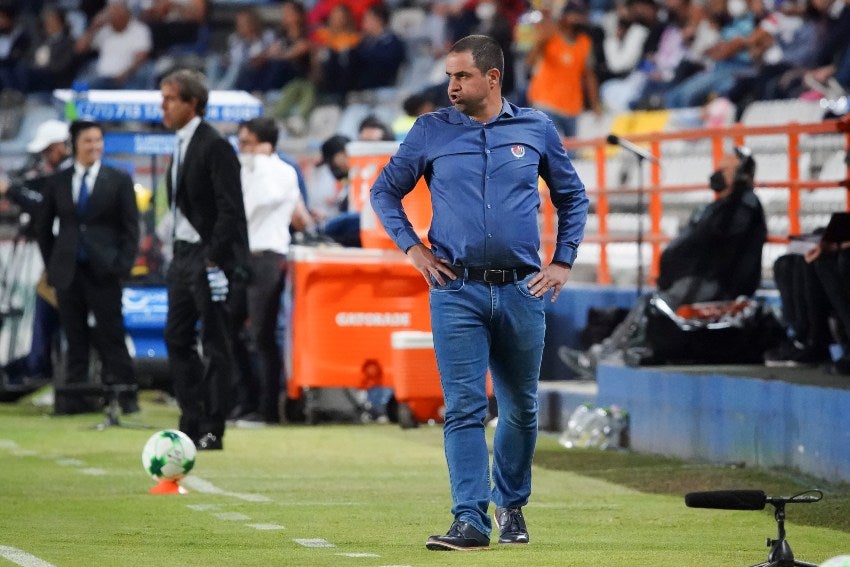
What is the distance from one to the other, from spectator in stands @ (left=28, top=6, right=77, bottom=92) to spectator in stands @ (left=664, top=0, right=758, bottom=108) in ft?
38.9

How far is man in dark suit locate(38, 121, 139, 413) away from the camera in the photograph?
49.2 ft

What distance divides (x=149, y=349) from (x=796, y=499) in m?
10.3

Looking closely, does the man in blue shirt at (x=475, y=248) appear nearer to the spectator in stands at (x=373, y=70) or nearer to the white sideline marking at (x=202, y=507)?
the white sideline marking at (x=202, y=507)

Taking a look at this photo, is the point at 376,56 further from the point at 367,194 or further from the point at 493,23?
the point at 367,194

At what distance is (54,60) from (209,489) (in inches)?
790

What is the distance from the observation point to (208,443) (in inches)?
488

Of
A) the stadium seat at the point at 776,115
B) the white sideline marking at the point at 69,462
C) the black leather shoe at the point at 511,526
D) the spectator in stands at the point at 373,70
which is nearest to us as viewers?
the black leather shoe at the point at 511,526

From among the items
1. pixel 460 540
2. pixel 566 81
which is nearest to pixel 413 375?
pixel 460 540

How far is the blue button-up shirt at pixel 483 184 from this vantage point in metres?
7.66

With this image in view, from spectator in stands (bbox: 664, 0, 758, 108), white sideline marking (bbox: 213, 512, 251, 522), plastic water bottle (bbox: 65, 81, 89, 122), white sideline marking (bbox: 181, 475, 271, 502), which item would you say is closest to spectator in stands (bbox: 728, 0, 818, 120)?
spectator in stands (bbox: 664, 0, 758, 108)

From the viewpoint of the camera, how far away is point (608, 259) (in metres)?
17.2

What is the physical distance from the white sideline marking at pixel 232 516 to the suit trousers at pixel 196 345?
292 centimetres

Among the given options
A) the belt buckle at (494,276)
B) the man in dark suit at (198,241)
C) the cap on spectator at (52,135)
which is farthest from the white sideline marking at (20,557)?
the cap on spectator at (52,135)

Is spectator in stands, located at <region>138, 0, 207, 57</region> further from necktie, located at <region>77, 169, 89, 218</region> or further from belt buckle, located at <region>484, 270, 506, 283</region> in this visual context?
belt buckle, located at <region>484, 270, 506, 283</region>
